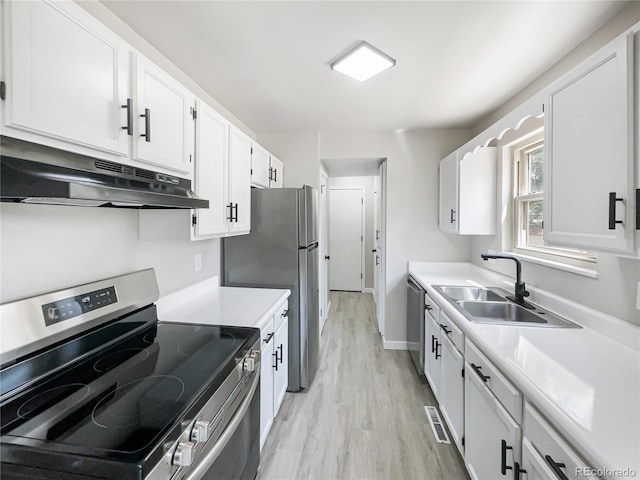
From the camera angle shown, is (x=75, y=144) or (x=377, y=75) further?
(x=377, y=75)

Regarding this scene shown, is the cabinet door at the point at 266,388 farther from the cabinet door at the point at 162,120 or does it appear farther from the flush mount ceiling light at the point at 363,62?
the flush mount ceiling light at the point at 363,62

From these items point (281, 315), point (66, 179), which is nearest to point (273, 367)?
point (281, 315)

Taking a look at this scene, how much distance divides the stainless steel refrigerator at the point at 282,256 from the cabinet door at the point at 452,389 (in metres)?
1.11

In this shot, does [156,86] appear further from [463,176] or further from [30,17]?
[463,176]

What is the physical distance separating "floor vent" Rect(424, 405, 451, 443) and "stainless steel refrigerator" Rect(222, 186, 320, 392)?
1.02 metres

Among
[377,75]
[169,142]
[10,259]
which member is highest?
[377,75]

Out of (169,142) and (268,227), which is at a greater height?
(169,142)

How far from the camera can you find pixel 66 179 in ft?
2.53

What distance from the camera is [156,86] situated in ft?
4.09

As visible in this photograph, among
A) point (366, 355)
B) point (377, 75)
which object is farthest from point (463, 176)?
point (366, 355)

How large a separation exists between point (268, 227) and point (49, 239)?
1464 millimetres

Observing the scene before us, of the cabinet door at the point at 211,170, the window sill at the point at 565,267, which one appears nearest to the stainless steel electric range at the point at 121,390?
the cabinet door at the point at 211,170

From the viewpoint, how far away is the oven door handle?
2.88 ft

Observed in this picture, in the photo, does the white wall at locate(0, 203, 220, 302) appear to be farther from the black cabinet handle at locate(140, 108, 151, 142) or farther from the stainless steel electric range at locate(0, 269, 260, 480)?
the black cabinet handle at locate(140, 108, 151, 142)
